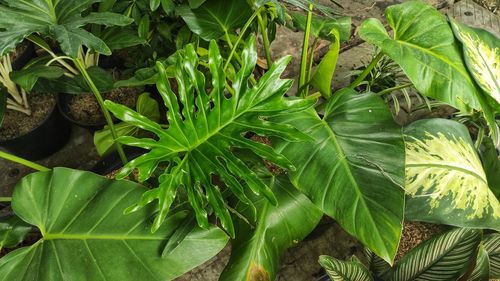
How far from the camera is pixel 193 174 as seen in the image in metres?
1.01

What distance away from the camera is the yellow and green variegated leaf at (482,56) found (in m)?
1.22

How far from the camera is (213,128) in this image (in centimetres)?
104

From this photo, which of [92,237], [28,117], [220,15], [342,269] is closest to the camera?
[92,237]

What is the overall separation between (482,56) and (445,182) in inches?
15.9

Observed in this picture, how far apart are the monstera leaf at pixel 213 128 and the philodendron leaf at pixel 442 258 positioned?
488 mm

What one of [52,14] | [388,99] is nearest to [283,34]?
[388,99]

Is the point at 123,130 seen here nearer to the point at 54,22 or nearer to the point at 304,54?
the point at 54,22

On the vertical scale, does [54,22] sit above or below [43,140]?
above

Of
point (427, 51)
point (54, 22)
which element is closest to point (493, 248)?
point (427, 51)

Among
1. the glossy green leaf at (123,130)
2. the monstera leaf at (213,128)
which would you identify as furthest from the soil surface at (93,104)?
the monstera leaf at (213,128)

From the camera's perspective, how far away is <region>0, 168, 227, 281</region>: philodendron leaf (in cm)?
94

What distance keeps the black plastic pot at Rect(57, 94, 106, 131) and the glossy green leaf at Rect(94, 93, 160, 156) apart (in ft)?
0.47

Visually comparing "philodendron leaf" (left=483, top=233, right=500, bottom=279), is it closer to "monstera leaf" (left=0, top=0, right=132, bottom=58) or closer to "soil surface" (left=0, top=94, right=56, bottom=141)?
"monstera leaf" (left=0, top=0, right=132, bottom=58)

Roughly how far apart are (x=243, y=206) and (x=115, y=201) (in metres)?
0.33
